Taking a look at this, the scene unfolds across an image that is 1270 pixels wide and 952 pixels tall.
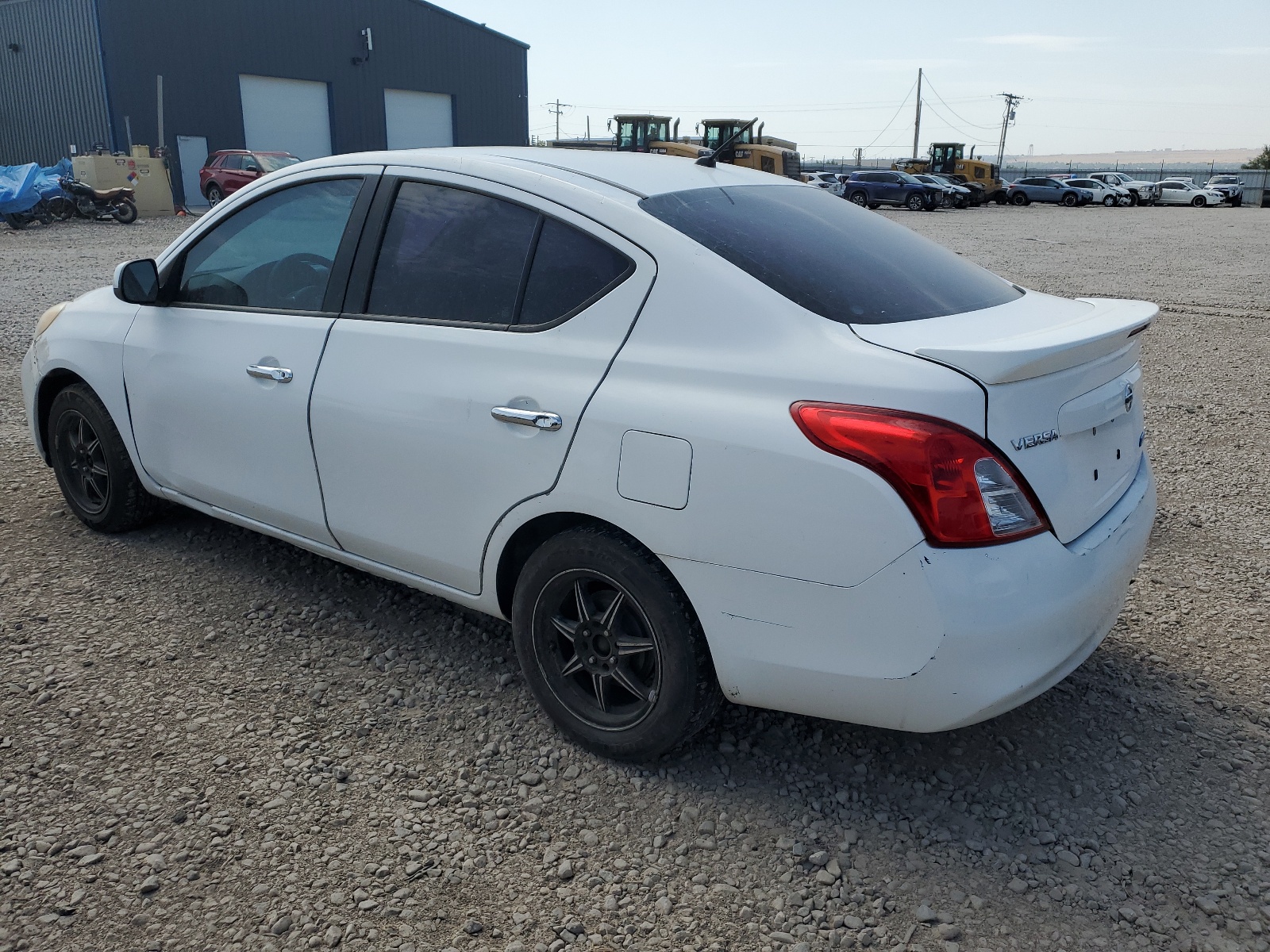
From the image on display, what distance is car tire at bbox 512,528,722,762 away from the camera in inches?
97.8

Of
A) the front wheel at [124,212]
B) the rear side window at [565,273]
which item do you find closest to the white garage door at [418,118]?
the front wheel at [124,212]

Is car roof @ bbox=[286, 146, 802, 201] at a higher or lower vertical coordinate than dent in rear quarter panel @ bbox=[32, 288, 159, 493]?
higher

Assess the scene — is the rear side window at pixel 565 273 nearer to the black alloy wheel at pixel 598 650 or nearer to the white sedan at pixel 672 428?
the white sedan at pixel 672 428

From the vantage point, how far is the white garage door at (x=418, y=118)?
36.5 m

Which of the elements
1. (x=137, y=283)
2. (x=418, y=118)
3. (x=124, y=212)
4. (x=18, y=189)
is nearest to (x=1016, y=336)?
(x=137, y=283)

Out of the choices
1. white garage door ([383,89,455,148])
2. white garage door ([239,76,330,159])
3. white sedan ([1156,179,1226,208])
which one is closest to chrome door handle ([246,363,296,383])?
white garage door ([239,76,330,159])

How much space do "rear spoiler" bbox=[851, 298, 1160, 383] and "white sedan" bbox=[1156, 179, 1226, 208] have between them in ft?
160

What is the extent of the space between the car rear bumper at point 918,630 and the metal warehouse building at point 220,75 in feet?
103

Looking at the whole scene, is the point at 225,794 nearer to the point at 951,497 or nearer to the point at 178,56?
the point at 951,497

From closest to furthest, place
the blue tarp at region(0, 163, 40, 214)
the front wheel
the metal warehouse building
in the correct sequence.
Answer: the blue tarp at region(0, 163, 40, 214)
the front wheel
the metal warehouse building

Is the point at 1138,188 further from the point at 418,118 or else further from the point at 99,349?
the point at 99,349

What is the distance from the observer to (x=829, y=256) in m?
2.76

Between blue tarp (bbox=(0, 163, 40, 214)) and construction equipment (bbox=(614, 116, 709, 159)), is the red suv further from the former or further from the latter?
construction equipment (bbox=(614, 116, 709, 159))

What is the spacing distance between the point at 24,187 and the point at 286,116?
1325cm
